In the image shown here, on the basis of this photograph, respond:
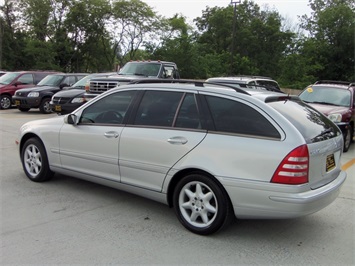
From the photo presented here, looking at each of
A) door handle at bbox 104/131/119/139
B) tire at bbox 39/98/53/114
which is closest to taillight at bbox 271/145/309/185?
door handle at bbox 104/131/119/139

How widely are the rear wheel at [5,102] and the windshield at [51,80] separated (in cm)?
171

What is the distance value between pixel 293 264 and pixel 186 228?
117 cm

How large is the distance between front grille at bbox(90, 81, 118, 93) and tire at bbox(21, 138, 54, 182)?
19.9ft

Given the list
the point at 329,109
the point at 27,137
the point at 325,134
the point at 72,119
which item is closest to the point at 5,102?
the point at 27,137

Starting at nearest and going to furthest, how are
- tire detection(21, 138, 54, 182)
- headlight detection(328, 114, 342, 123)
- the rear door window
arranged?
the rear door window, tire detection(21, 138, 54, 182), headlight detection(328, 114, 342, 123)

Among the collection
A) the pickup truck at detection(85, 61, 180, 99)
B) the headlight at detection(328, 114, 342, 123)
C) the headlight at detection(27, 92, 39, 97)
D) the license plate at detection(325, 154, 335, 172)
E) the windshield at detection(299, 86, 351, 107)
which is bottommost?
the headlight at detection(328, 114, 342, 123)

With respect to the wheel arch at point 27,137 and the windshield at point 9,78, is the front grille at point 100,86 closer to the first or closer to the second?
the wheel arch at point 27,137

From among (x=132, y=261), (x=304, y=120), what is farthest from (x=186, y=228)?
(x=304, y=120)

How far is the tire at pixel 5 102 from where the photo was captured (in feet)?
54.9

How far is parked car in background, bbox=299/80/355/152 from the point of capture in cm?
869

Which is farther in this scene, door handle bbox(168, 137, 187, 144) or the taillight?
door handle bbox(168, 137, 187, 144)

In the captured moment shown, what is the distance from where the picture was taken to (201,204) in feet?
12.6

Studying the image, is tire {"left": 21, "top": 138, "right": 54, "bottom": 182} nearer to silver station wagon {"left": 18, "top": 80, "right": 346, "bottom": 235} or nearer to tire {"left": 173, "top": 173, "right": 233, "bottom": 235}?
silver station wagon {"left": 18, "top": 80, "right": 346, "bottom": 235}

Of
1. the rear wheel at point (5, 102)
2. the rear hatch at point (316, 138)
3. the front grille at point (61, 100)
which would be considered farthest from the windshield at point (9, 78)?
the rear hatch at point (316, 138)
